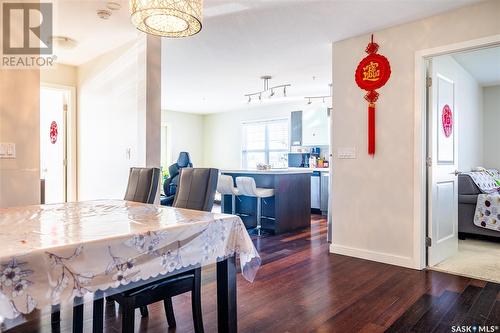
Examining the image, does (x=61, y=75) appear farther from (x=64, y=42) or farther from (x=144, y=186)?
(x=144, y=186)

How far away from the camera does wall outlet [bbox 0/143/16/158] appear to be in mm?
2600

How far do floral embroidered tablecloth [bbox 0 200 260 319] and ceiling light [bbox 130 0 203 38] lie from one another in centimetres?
106

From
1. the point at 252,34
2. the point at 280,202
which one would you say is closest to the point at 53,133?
the point at 252,34

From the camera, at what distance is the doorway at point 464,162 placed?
128 inches

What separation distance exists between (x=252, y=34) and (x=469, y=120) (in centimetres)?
392

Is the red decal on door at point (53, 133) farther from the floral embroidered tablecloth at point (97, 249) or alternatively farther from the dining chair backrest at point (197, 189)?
the dining chair backrest at point (197, 189)

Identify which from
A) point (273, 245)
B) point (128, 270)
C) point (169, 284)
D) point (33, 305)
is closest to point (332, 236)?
point (273, 245)

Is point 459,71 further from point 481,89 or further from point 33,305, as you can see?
point 33,305

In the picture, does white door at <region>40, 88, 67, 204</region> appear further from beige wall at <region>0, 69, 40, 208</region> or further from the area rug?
the area rug

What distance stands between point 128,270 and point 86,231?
233 mm

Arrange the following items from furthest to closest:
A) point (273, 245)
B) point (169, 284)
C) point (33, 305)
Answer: point (273, 245) → point (169, 284) → point (33, 305)

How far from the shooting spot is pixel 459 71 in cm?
478

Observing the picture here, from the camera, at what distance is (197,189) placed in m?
2.14

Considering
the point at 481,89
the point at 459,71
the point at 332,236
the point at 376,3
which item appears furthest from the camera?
the point at 481,89
